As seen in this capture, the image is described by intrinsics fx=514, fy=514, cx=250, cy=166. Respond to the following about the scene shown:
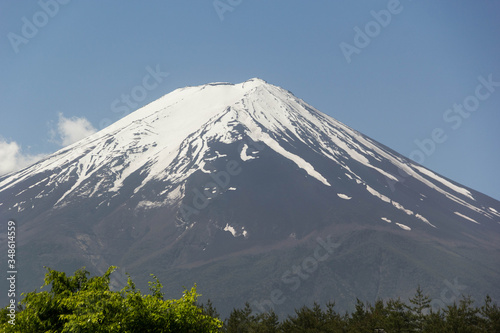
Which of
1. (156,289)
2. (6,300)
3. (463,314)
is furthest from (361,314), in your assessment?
(6,300)

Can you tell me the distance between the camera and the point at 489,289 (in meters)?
196

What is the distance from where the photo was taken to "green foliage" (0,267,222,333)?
13906 mm

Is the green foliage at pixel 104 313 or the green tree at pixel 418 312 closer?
the green foliage at pixel 104 313

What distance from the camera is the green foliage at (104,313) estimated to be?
1391 cm

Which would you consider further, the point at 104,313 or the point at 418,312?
the point at 418,312

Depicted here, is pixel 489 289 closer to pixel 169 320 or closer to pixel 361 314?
pixel 361 314

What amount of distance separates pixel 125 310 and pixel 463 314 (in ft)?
111

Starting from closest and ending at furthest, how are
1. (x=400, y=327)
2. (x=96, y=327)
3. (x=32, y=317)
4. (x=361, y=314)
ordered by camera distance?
(x=96, y=327) < (x=32, y=317) < (x=400, y=327) < (x=361, y=314)

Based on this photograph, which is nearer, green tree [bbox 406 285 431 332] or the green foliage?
the green foliage

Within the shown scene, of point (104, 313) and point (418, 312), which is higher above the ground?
point (104, 313)

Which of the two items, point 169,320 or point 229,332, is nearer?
point 169,320

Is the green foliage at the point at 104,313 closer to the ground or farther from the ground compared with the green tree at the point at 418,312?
farther from the ground

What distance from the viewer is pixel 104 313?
14.2 metres

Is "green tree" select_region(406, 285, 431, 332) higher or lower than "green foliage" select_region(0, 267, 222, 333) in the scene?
lower
